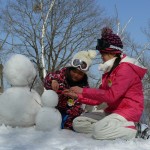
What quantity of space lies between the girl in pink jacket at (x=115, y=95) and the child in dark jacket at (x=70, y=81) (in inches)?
11.5

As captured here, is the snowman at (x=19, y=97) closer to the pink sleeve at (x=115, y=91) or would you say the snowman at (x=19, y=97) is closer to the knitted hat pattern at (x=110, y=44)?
the pink sleeve at (x=115, y=91)

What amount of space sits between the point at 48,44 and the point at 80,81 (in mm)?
12916

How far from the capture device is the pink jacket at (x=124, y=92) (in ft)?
9.20

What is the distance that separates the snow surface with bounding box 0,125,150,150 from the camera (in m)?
2.26

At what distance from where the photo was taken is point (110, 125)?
2.80 metres

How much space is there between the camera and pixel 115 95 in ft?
9.14

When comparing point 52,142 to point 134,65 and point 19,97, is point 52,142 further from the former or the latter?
point 134,65

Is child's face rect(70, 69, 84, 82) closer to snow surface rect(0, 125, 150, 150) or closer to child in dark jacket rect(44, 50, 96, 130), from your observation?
child in dark jacket rect(44, 50, 96, 130)

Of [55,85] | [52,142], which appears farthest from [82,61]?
[52,142]

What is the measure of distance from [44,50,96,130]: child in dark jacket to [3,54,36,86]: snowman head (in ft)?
0.88

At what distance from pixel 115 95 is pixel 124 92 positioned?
13cm

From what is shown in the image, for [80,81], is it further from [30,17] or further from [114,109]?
[30,17]

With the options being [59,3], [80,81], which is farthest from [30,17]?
[80,81]

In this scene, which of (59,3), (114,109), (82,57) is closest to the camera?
(114,109)
